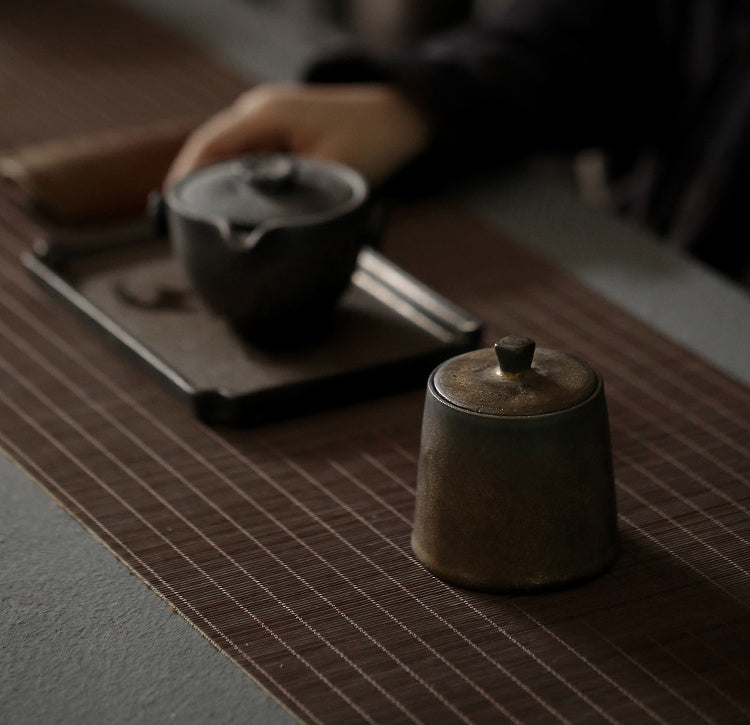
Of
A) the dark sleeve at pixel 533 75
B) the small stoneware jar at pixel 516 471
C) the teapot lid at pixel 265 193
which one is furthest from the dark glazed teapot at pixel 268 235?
the dark sleeve at pixel 533 75

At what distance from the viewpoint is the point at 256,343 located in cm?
88

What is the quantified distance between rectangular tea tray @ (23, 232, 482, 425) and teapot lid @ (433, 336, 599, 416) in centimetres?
19

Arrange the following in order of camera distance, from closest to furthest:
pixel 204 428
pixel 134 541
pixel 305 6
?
pixel 134 541, pixel 204 428, pixel 305 6

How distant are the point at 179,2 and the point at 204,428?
3.31 feet

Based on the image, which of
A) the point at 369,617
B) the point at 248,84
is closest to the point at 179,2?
the point at 248,84

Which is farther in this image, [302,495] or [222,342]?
[222,342]

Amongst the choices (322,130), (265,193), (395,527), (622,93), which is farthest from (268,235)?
(622,93)

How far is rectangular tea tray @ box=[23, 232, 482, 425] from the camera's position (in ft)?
2.69

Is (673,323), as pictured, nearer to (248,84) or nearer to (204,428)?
(204,428)

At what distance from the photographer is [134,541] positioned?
697 millimetres

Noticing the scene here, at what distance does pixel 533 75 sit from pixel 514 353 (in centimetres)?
67

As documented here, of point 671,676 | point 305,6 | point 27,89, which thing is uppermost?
point 671,676

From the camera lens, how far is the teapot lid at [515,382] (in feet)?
2.04

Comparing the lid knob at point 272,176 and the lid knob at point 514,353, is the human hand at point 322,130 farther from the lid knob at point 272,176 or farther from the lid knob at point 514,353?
the lid knob at point 514,353
